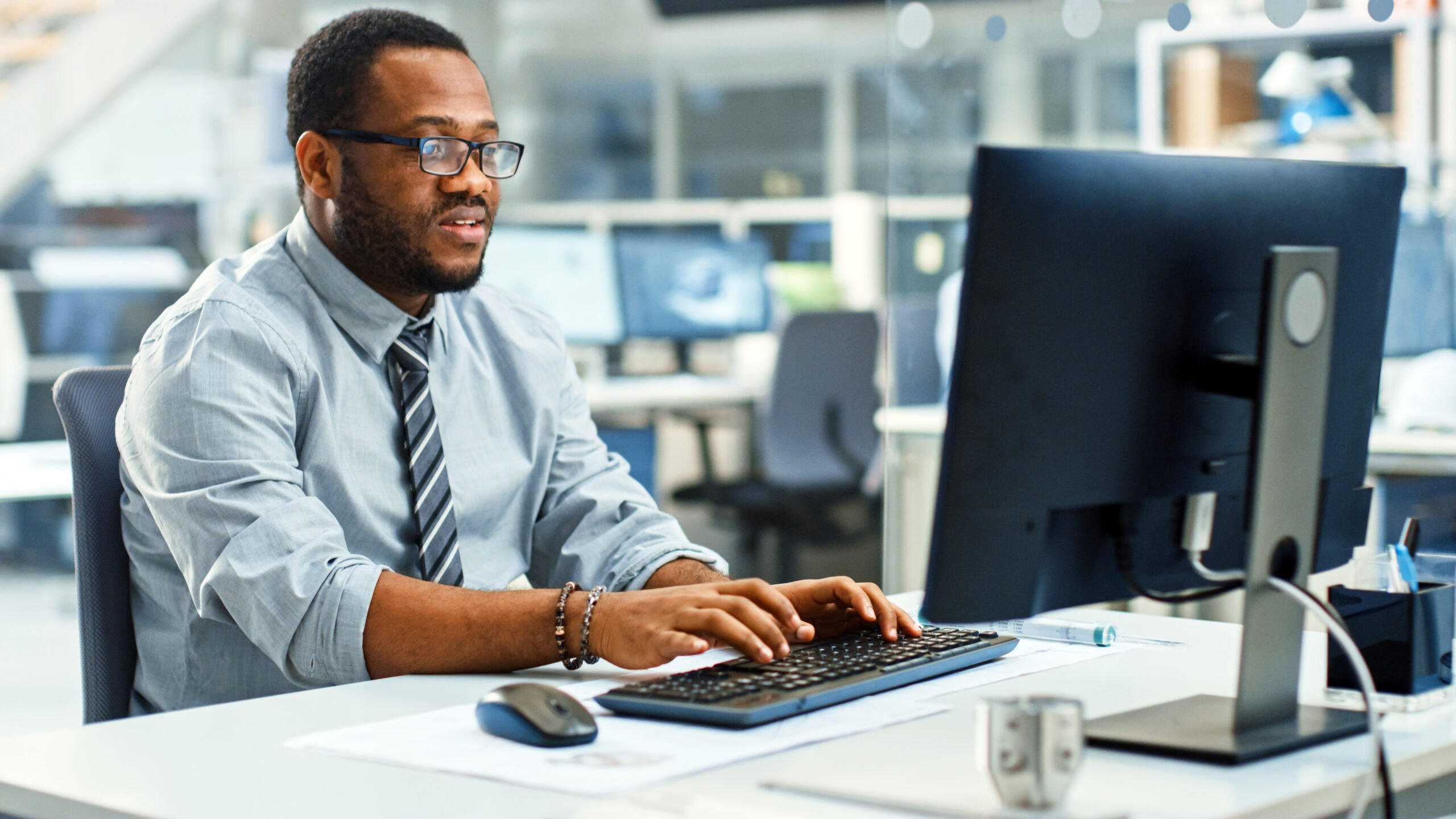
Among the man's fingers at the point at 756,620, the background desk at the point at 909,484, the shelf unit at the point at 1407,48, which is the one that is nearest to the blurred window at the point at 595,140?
the shelf unit at the point at 1407,48

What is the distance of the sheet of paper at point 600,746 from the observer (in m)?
0.92

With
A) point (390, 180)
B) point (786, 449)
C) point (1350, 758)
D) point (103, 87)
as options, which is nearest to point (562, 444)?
point (390, 180)

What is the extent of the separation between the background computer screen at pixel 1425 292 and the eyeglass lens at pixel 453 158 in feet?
7.54

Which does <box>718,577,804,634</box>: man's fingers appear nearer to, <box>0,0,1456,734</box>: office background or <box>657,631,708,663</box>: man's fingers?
<box>657,631,708,663</box>: man's fingers

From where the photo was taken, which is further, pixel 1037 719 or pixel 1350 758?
pixel 1350 758

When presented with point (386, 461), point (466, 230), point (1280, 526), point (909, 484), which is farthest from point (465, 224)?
point (909, 484)

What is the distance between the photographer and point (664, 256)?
195 inches

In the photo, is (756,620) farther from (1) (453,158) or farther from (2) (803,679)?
(1) (453,158)

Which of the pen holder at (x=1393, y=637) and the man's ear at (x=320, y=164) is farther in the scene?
the man's ear at (x=320, y=164)

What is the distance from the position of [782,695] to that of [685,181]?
8726 mm

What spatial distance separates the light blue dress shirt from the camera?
1.28 meters

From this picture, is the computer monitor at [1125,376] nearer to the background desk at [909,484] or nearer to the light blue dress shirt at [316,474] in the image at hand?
the light blue dress shirt at [316,474]

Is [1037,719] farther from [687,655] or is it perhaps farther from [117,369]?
[117,369]

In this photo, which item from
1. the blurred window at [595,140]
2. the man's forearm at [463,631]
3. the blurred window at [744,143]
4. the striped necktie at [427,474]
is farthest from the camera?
the blurred window at [595,140]
